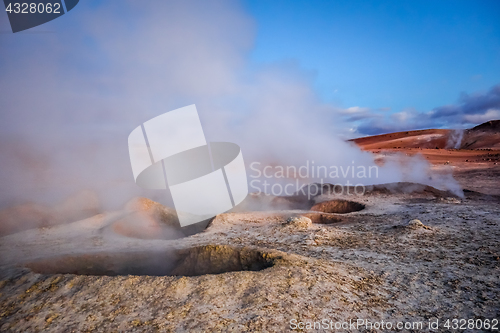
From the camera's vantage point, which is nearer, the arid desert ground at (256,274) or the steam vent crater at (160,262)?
A: the arid desert ground at (256,274)

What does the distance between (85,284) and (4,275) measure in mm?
1478

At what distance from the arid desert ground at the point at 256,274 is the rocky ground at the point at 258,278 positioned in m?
0.02

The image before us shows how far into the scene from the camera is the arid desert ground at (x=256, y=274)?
2525 millimetres

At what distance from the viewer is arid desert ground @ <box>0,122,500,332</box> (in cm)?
253

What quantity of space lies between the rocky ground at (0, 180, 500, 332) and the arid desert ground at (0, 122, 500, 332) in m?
0.02

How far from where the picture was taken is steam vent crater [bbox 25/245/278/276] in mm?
4211

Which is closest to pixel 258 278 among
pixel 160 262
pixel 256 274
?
pixel 256 274

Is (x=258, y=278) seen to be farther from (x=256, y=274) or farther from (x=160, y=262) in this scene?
(x=160, y=262)

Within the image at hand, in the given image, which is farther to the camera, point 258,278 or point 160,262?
point 160,262

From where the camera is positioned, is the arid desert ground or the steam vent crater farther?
the steam vent crater

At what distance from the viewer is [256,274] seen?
3.18 meters

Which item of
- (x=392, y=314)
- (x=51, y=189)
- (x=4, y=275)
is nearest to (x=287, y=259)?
(x=392, y=314)

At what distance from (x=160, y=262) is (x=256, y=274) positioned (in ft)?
7.65

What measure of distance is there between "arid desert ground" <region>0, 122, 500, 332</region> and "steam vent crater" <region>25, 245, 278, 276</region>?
2 cm
